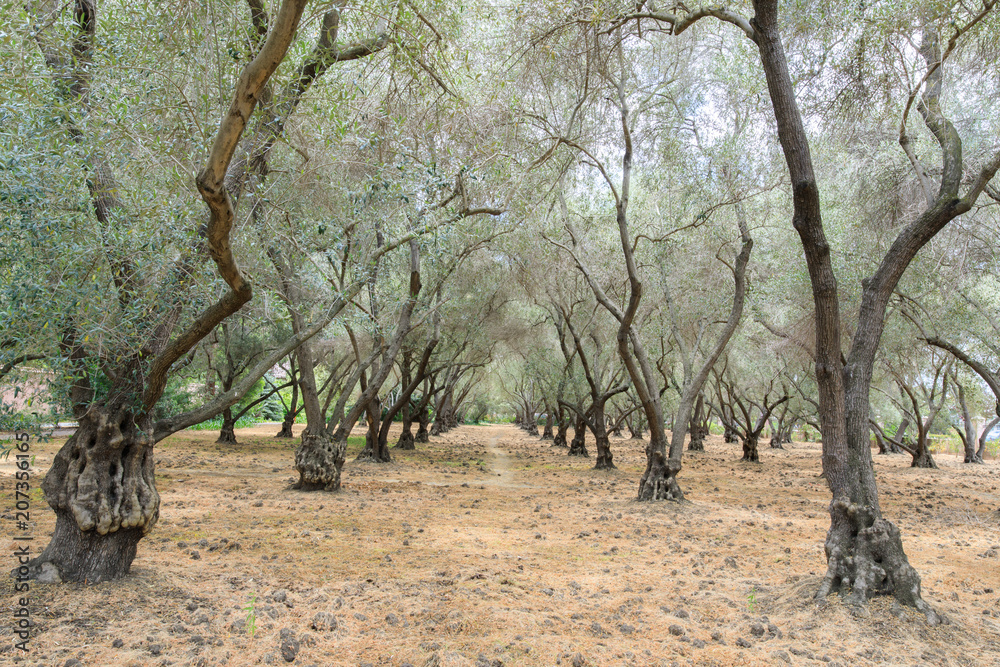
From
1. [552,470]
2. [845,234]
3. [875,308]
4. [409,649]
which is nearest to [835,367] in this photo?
[875,308]

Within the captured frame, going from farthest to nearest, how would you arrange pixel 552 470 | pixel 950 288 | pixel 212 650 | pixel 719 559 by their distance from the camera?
pixel 552 470 → pixel 950 288 → pixel 719 559 → pixel 212 650

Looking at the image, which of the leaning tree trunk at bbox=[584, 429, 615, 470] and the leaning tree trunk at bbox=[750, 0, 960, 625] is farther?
the leaning tree trunk at bbox=[584, 429, 615, 470]

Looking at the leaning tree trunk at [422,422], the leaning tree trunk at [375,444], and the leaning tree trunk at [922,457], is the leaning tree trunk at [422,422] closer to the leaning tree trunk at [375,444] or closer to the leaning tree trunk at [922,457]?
the leaning tree trunk at [375,444]

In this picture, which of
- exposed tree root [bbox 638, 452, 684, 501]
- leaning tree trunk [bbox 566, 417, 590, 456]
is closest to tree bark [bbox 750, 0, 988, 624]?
exposed tree root [bbox 638, 452, 684, 501]

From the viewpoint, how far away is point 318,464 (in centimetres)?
1052

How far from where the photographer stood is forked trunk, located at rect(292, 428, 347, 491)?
10500 mm

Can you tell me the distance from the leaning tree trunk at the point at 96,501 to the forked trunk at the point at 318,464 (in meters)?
6.08

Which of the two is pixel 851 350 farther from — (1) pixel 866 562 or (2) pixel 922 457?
(2) pixel 922 457

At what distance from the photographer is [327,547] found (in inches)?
252

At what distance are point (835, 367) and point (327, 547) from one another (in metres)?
5.29

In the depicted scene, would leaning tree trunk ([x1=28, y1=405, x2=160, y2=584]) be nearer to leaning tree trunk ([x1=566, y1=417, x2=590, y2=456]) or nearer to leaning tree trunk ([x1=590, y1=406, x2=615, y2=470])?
leaning tree trunk ([x1=590, y1=406, x2=615, y2=470])

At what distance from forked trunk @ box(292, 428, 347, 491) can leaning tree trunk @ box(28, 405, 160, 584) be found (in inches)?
239

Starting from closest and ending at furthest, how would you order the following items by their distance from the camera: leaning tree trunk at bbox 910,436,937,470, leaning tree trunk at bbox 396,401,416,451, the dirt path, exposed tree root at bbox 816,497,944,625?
exposed tree root at bbox 816,497,944,625
the dirt path
leaning tree trunk at bbox 910,436,937,470
leaning tree trunk at bbox 396,401,416,451

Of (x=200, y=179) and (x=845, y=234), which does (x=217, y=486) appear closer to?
(x=200, y=179)
